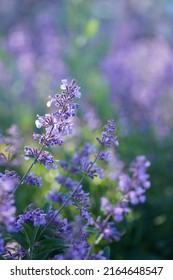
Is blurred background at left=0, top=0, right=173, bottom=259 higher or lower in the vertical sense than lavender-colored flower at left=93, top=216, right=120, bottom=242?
higher

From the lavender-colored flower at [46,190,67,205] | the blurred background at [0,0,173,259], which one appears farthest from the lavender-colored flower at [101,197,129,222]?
the blurred background at [0,0,173,259]

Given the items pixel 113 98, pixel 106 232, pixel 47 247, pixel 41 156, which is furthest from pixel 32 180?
pixel 113 98

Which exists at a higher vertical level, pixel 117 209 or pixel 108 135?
pixel 108 135

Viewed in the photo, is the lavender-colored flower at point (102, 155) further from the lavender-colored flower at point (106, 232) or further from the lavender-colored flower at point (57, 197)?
the lavender-colored flower at point (57, 197)

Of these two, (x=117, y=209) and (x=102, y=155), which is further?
(x=102, y=155)

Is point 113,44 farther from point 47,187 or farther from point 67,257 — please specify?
point 67,257

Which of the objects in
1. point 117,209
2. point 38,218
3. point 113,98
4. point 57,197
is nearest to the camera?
point 117,209

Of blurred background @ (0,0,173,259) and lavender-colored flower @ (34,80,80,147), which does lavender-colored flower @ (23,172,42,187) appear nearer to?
lavender-colored flower @ (34,80,80,147)

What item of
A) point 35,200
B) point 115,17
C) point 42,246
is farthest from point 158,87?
point 115,17

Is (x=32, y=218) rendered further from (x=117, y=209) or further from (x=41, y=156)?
(x=117, y=209)
